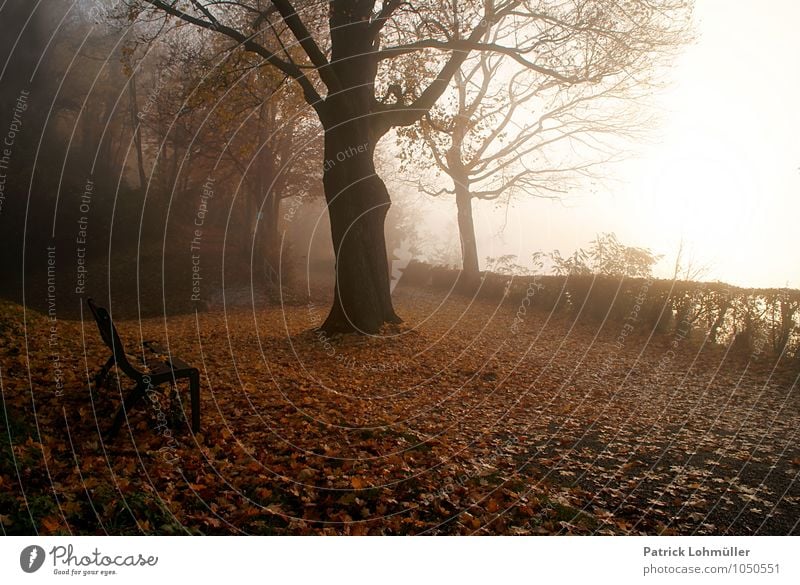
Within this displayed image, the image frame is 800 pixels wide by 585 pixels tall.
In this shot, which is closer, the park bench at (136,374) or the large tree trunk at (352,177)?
the park bench at (136,374)

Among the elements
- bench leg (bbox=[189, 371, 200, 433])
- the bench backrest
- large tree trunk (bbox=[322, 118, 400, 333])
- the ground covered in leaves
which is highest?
large tree trunk (bbox=[322, 118, 400, 333])

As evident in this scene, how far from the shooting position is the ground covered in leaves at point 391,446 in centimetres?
374

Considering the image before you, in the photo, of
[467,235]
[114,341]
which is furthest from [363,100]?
[467,235]

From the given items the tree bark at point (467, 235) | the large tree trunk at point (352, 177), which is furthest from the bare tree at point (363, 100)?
the tree bark at point (467, 235)

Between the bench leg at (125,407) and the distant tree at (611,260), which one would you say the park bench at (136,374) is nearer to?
the bench leg at (125,407)

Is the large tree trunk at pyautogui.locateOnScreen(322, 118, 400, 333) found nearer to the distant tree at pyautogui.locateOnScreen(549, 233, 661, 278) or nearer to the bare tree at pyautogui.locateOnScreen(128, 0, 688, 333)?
the bare tree at pyautogui.locateOnScreen(128, 0, 688, 333)

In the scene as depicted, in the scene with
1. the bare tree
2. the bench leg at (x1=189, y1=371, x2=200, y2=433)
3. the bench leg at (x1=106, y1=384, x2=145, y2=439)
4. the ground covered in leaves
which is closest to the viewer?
the ground covered in leaves

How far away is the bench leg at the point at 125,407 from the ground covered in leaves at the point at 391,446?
161 millimetres

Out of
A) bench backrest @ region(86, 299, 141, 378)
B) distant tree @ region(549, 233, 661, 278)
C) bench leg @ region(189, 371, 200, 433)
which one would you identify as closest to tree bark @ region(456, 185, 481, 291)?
distant tree @ region(549, 233, 661, 278)

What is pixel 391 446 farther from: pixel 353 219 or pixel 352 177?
pixel 352 177

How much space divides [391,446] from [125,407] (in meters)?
2.72

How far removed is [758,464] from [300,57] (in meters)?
15.8

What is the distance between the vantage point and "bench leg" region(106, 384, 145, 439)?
451 centimetres

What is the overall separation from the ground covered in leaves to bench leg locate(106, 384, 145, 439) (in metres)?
0.16
